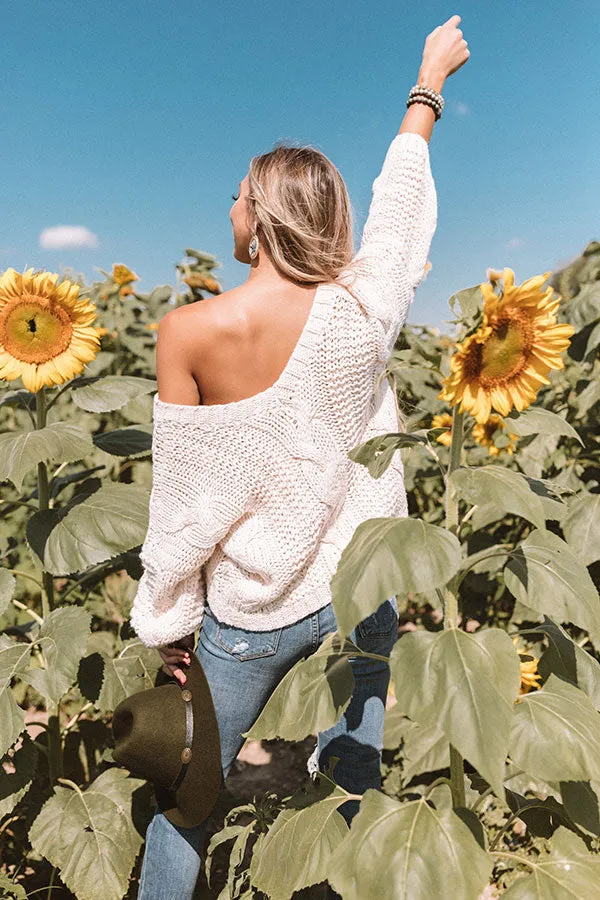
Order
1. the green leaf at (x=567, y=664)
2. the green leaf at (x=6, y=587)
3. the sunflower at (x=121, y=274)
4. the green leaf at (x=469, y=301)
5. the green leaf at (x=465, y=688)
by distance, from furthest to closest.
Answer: the sunflower at (x=121, y=274)
the green leaf at (x=6, y=587)
the green leaf at (x=567, y=664)
the green leaf at (x=469, y=301)
the green leaf at (x=465, y=688)

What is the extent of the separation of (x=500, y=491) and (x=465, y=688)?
290mm

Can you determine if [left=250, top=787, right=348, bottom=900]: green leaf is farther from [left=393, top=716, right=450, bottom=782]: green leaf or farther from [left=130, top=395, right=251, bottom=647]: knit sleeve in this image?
[left=130, top=395, right=251, bottom=647]: knit sleeve

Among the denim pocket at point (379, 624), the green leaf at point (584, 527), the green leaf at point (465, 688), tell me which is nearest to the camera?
the green leaf at point (465, 688)

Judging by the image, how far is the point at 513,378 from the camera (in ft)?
4.13

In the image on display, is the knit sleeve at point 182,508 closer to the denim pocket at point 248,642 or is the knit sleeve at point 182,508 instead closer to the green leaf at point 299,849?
the denim pocket at point 248,642

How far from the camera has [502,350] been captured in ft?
3.99

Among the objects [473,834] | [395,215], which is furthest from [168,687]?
[395,215]

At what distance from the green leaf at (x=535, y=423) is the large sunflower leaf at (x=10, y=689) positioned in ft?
4.10

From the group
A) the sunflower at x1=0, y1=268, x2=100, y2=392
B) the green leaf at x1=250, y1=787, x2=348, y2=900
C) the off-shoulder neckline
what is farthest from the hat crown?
the sunflower at x1=0, y1=268, x2=100, y2=392

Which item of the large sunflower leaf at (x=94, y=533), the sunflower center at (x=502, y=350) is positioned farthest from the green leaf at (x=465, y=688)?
the large sunflower leaf at (x=94, y=533)

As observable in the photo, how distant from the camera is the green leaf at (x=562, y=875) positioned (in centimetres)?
120

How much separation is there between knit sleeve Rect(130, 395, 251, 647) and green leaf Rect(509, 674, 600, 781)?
0.63m

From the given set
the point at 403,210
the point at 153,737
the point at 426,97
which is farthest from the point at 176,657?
the point at 426,97

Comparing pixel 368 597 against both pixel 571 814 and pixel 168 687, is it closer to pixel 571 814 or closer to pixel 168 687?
pixel 571 814
